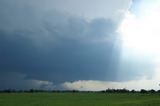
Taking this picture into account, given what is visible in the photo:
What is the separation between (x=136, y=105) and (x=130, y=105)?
1321mm

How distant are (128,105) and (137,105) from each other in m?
1.95

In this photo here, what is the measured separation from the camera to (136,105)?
52938 mm

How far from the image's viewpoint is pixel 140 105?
174ft

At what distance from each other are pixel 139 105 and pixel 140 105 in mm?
221

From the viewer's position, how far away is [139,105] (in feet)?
174

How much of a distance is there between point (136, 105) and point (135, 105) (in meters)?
0.22

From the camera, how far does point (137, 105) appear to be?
5306cm

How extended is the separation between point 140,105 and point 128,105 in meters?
2.60

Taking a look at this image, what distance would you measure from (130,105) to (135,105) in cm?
111

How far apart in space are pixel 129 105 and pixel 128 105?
0.22m

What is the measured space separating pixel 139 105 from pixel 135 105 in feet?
2.90

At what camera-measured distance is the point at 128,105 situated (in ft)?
176
